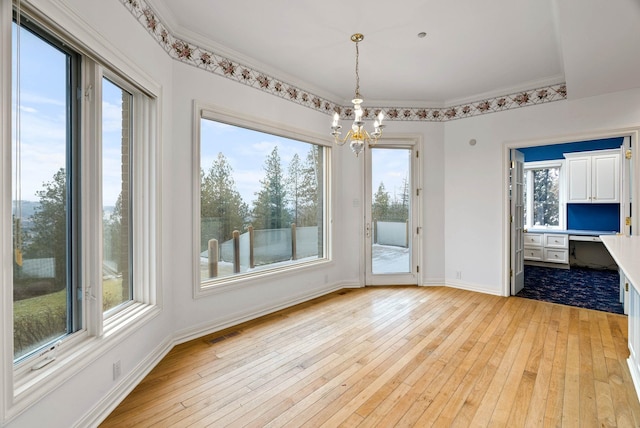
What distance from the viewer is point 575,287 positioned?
16.1 feet

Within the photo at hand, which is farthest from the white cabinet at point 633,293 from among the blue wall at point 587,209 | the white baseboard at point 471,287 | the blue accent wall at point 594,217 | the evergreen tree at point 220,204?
the blue accent wall at point 594,217

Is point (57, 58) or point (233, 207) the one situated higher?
point (57, 58)


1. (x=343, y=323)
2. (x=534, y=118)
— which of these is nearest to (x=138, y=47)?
(x=343, y=323)

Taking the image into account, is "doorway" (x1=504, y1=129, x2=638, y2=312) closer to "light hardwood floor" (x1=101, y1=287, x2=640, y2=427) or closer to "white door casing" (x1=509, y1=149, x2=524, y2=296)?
"white door casing" (x1=509, y1=149, x2=524, y2=296)

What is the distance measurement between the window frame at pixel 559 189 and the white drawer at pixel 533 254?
0.71 metres

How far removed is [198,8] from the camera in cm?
260

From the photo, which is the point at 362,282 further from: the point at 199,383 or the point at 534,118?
the point at 534,118

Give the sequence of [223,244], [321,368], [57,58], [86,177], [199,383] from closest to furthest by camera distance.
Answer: [57,58]
[86,177]
[199,383]
[321,368]
[223,244]

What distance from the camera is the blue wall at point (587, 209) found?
19.7ft

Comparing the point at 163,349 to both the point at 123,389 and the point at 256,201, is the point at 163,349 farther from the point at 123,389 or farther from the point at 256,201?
the point at 256,201

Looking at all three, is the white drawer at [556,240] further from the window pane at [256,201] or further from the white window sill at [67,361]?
the white window sill at [67,361]

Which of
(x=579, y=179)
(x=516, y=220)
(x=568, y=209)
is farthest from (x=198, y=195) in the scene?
(x=568, y=209)

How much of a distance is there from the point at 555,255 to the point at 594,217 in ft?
3.76

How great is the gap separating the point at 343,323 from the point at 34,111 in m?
3.06
